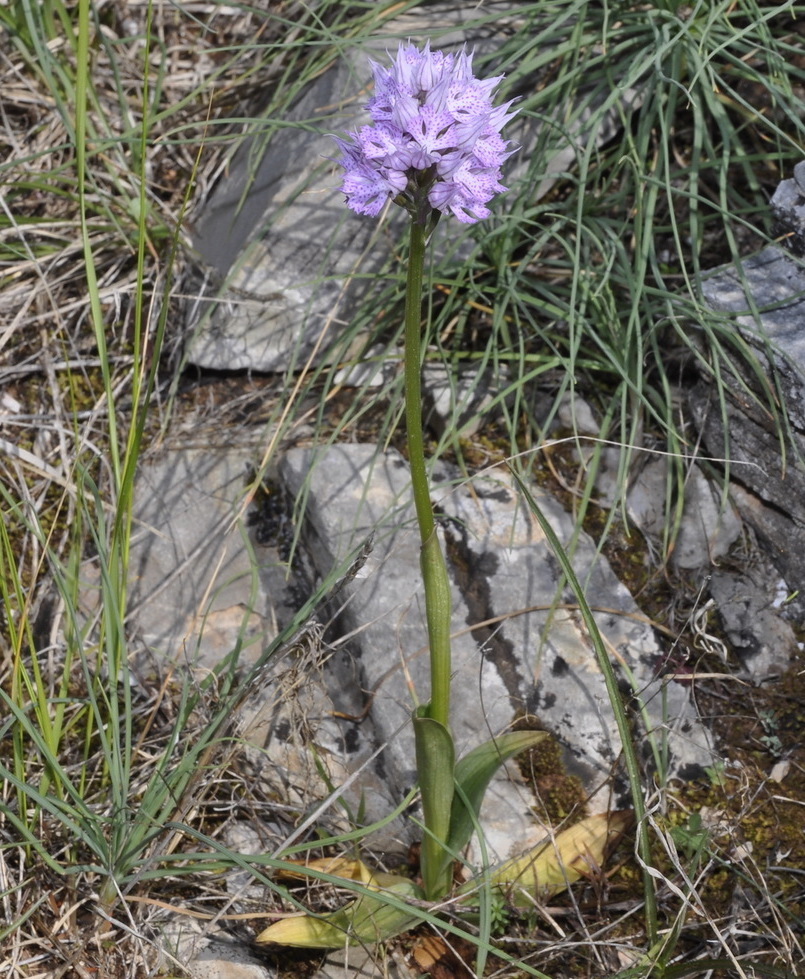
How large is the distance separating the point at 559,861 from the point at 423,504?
808 millimetres

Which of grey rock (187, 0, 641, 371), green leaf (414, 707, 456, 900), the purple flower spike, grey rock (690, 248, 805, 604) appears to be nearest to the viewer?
the purple flower spike

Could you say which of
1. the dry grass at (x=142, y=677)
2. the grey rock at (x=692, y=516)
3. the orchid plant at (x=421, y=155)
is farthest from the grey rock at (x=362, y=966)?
the grey rock at (x=692, y=516)

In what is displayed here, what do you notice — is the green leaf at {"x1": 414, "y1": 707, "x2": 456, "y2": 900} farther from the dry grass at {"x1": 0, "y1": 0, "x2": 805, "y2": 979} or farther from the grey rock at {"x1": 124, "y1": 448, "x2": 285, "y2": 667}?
the grey rock at {"x1": 124, "y1": 448, "x2": 285, "y2": 667}

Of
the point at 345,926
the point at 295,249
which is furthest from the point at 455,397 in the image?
the point at 345,926

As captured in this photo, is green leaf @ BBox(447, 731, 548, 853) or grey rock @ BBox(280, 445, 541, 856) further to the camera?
grey rock @ BBox(280, 445, 541, 856)

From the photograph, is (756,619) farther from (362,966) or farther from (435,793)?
(362,966)

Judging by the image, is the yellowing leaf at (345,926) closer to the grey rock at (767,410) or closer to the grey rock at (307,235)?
the grey rock at (767,410)

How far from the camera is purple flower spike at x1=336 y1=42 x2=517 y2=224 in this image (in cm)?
131

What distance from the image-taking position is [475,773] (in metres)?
1.76

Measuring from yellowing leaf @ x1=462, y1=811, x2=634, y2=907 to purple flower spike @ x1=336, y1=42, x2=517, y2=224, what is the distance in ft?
4.06

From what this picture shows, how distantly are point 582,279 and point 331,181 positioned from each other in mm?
806

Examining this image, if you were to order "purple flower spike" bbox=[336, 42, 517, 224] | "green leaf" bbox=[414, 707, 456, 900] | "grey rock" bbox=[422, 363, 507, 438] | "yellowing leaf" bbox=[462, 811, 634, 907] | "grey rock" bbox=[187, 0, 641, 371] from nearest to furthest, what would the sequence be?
"purple flower spike" bbox=[336, 42, 517, 224]
"green leaf" bbox=[414, 707, 456, 900]
"yellowing leaf" bbox=[462, 811, 634, 907]
"grey rock" bbox=[422, 363, 507, 438]
"grey rock" bbox=[187, 0, 641, 371]

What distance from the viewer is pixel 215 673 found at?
2.12m

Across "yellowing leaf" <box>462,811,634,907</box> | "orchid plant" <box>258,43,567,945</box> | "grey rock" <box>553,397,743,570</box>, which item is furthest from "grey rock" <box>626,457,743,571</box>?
"orchid plant" <box>258,43,567,945</box>
